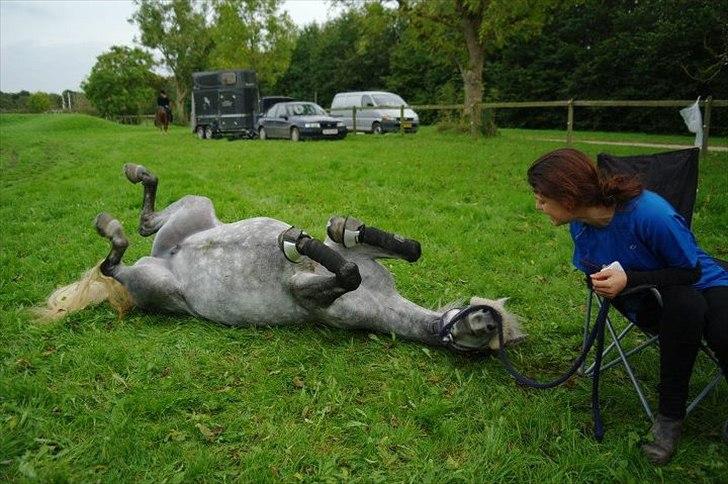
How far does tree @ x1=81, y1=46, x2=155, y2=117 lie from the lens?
42.8 m

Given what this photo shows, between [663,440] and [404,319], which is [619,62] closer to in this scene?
[404,319]

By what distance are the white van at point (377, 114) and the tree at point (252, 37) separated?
1331cm

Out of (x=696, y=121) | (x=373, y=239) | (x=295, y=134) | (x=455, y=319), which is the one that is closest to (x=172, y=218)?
(x=373, y=239)

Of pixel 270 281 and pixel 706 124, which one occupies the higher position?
pixel 706 124

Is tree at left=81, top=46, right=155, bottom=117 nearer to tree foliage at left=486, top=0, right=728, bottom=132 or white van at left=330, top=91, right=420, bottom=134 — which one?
white van at left=330, top=91, right=420, bottom=134

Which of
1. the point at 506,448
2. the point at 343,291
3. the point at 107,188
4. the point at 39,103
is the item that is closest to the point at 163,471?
the point at 343,291

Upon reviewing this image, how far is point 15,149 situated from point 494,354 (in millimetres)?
17078

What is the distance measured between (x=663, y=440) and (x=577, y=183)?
1.19m

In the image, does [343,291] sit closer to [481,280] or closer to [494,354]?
[494,354]

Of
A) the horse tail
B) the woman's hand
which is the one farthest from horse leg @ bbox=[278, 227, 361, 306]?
the horse tail

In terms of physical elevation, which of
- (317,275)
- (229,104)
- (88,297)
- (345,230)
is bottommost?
(88,297)

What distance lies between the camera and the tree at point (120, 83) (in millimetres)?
42812

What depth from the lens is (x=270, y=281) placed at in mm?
3197

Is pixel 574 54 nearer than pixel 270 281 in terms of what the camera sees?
No
